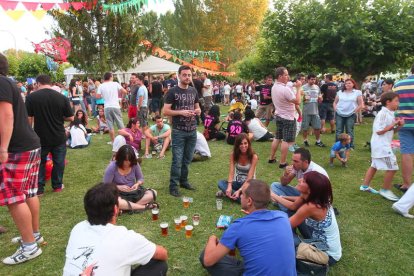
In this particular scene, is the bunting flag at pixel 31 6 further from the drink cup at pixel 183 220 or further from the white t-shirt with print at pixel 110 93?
the drink cup at pixel 183 220

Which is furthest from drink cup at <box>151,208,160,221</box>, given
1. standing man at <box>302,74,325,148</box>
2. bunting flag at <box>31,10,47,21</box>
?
bunting flag at <box>31,10,47,21</box>

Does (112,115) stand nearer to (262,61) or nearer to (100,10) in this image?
(262,61)

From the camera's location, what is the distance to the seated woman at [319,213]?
9.23ft

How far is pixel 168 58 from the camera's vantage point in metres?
24.2

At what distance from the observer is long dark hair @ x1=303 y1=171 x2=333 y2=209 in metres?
2.79

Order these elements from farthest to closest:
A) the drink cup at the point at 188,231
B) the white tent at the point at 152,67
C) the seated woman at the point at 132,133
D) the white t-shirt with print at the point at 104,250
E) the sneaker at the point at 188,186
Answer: the white tent at the point at 152,67 → the seated woman at the point at 132,133 → the sneaker at the point at 188,186 → the drink cup at the point at 188,231 → the white t-shirt with print at the point at 104,250

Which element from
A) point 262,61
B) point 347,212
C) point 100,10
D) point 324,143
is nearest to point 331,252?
point 347,212

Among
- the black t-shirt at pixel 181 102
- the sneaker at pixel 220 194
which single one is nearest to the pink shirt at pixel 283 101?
the black t-shirt at pixel 181 102

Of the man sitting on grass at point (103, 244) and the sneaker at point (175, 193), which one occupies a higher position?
the man sitting on grass at point (103, 244)

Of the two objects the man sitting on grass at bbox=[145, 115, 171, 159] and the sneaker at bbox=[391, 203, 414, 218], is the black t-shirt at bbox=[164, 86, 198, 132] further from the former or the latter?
the sneaker at bbox=[391, 203, 414, 218]

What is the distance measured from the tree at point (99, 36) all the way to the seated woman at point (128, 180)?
16543 millimetres

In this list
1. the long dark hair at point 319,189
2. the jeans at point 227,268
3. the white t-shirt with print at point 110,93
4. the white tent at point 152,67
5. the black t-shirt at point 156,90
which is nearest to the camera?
the jeans at point 227,268

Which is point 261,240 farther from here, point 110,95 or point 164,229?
point 110,95

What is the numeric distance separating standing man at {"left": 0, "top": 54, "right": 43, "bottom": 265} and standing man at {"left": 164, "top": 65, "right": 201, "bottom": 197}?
1.94 metres
